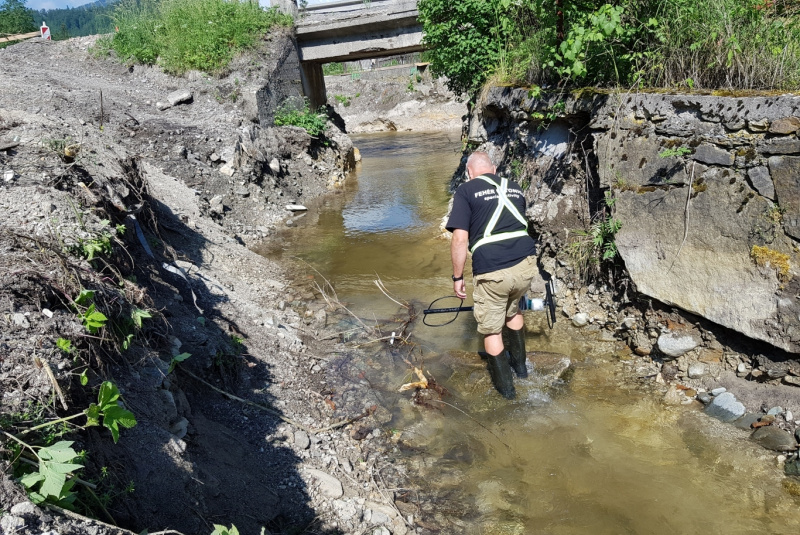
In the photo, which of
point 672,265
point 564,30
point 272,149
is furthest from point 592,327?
point 272,149

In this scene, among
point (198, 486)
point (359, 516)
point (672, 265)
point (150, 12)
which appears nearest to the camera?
point (198, 486)

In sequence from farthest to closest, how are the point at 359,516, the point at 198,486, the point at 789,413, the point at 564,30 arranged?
1. the point at 564,30
2. the point at 789,413
3. the point at 359,516
4. the point at 198,486

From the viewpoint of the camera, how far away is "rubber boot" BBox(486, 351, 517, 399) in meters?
5.09

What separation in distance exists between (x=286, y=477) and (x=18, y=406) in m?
1.84

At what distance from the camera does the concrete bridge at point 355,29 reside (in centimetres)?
1580

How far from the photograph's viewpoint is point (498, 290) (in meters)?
4.96

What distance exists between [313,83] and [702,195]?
15583mm

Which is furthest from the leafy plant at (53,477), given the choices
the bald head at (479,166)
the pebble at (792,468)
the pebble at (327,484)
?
the pebble at (792,468)

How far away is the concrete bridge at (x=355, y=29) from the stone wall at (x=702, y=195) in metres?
10.9

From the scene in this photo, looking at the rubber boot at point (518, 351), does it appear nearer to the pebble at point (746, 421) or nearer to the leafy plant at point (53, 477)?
the pebble at point (746, 421)

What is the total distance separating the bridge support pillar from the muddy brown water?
12.2m

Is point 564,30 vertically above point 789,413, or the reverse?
point 564,30

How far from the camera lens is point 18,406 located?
98.7 inches

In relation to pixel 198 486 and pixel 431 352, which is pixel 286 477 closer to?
pixel 198 486
